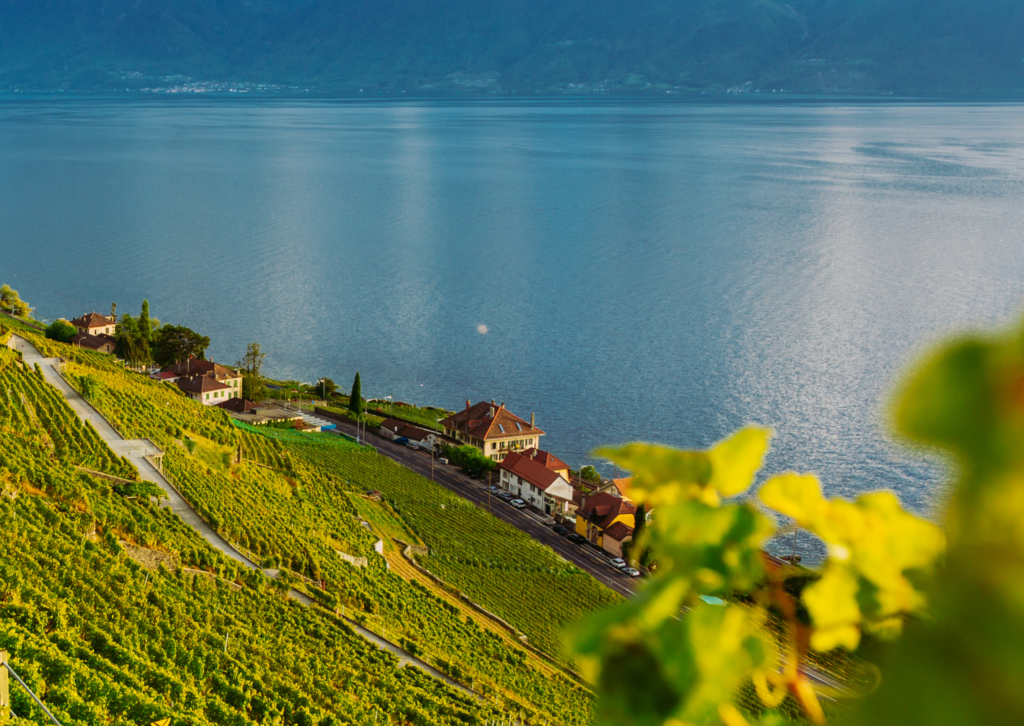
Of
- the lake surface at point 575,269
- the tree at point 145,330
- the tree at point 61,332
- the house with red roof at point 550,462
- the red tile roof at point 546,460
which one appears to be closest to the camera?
the house with red roof at point 550,462

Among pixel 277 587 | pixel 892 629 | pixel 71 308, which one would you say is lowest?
pixel 71 308

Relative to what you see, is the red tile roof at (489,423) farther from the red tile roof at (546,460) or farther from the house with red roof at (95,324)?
the house with red roof at (95,324)

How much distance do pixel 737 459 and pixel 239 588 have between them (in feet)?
67.5

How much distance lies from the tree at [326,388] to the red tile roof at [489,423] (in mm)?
7601

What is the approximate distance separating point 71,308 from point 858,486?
4825 centimetres

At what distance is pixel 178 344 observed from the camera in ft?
162

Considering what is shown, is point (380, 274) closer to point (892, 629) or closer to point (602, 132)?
point (892, 629)

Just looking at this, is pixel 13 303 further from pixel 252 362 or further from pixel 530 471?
pixel 530 471

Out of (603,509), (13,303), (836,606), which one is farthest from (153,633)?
(13,303)

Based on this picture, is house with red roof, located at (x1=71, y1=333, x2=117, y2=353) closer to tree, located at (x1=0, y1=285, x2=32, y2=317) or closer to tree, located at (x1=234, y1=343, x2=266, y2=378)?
tree, located at (x1=0, y1=285, x2=32, y2=317)

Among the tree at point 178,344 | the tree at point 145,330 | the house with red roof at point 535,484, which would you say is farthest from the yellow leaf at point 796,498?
the tree at point 145,330

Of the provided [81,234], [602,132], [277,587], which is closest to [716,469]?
[277,587]

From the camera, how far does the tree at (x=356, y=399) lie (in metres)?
44.3

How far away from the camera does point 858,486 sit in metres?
33.9
